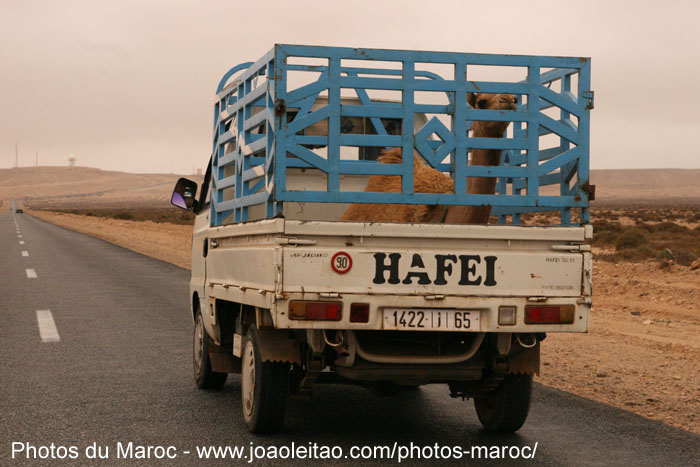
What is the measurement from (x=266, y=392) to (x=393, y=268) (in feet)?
4.01

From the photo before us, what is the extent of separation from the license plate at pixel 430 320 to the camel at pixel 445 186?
78cm

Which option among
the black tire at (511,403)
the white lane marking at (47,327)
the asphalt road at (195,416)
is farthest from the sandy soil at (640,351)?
the white lane marking at (47,327)

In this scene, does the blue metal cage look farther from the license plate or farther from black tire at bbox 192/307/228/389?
black tire at bbox 192/307/228/389

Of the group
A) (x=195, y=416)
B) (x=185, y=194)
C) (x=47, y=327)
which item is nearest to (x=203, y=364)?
(x=195, y=416)

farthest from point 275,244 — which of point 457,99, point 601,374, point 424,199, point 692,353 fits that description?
point 692,353

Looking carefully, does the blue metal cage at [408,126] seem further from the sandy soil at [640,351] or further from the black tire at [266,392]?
the sandy soil at [640,351]

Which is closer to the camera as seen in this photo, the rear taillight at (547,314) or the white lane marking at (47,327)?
the rear taillight at (547,314)

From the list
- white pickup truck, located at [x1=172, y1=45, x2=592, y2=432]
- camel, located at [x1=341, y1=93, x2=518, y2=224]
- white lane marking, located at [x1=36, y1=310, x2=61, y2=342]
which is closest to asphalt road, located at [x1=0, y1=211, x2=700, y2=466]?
white lane marking, located at [x1=36, y1=310, x2=61, y2=342]

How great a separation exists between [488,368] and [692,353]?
5338mm

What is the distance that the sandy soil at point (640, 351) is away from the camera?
7137 mm

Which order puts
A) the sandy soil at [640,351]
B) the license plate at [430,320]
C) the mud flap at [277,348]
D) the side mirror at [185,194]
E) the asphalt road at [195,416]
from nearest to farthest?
the license plate at [430,320] < the mud flap at [277,348] < the asphalt road at [195,416] < the sandy soil at [640,351] < the side mirror at [185,194]

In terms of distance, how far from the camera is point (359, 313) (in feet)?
15.7

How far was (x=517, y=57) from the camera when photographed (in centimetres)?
512

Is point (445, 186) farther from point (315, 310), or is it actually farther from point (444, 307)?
point (315, 310)
